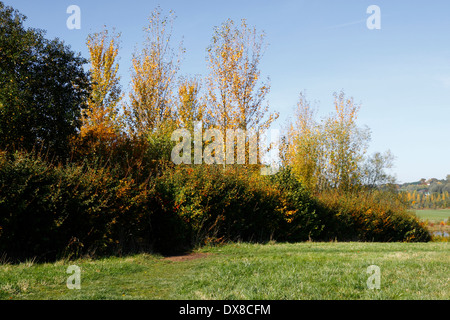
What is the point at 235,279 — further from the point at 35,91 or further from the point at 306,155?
the point at 306,155

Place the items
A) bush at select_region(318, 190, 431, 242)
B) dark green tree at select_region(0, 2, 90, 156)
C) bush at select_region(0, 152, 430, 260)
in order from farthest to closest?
bush at select_region(318, 190, 431, 242) < dark green tree at select_region(0, 2, 90, 156) < bush at select_region(0, 152, 430, 260)

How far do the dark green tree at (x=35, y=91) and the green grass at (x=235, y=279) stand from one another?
20.1 feet

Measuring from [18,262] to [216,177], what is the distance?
6.98 metres

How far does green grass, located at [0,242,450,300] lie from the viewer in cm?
610

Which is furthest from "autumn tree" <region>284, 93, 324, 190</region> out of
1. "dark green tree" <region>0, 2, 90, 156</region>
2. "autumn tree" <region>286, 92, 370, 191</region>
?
"dark green tree" <region>0, 2, 90, 156</region>

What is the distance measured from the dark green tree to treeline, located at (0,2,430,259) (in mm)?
40

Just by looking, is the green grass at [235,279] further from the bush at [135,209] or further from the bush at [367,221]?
the bush at [367,221]

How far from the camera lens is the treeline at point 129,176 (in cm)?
1020

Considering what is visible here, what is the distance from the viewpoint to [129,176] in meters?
11.9

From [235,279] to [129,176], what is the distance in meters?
5.96

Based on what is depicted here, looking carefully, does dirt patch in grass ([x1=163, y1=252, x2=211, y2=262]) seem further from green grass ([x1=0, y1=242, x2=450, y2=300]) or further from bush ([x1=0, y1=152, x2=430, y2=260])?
bush ([x1=0, y1=152, x2=430, y2=260])

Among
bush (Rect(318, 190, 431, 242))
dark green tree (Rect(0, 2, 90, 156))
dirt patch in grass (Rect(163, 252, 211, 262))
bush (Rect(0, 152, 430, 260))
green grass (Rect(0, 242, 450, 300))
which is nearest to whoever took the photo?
green grass (Rect(0, 242, 450, 300))

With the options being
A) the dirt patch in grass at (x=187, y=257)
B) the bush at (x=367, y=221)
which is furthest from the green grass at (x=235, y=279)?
the bush at (x=367, y=221)
